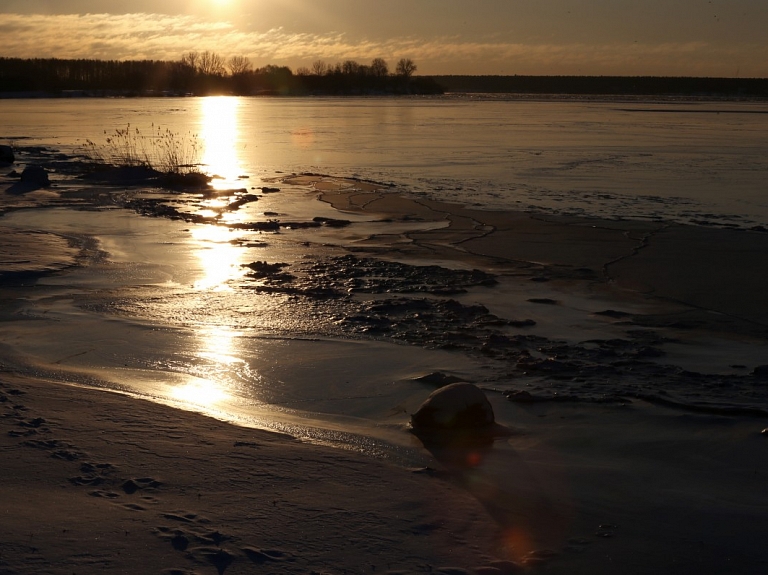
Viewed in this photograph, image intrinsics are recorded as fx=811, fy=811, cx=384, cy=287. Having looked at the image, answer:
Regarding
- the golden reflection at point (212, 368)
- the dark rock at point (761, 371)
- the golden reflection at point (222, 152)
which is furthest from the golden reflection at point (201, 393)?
the golden reflection at point (222, 152)

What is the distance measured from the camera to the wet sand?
3273mm

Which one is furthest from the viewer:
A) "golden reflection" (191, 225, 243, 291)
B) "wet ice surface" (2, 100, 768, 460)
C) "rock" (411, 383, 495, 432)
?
"golden reflection" (191, 225, 243, 291)

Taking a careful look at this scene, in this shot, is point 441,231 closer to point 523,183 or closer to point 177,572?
point 523,183

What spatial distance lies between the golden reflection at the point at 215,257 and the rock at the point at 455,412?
403cm

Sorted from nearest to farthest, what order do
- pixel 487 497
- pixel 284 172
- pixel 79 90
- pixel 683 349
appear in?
pixel 487 497, pixel 683 349, pixel 284 172, pixel 79 90

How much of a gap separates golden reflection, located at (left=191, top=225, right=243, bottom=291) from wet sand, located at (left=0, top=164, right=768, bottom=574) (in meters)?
2.41

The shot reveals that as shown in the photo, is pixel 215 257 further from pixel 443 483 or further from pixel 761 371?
pixel 443 483

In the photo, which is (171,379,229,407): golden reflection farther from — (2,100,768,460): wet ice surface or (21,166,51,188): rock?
(21,166,51,188): rock

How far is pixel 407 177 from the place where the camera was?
19.0 m

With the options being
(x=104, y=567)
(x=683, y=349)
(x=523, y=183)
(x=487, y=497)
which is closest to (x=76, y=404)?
(x=104, y=567)

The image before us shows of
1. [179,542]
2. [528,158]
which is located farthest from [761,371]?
[528,158]

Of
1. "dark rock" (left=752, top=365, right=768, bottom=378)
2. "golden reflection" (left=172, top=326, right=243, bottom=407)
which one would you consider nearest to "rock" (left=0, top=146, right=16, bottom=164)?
"golden reflection" (left=172, top=326, right=243, bottom=407)

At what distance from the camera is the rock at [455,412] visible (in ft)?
15.6

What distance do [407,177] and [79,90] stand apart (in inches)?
4160
